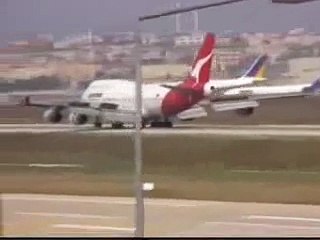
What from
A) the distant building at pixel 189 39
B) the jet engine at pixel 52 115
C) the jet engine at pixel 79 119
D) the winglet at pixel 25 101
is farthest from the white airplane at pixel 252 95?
the winglet at pixel 25 101

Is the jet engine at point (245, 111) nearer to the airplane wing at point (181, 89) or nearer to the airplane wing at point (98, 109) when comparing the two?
the airplane wing at point (181, 89)

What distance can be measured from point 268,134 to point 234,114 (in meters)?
0.23

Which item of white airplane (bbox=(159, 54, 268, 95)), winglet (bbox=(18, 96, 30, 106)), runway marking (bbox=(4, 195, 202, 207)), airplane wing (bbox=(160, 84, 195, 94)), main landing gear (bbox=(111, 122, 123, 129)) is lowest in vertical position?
runway marking (bbox=(4, 195, 202, 207))

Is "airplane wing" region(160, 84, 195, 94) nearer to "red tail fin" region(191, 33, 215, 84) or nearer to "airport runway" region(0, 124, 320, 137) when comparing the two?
"red tail fin" region(191, 33, 215, 84)

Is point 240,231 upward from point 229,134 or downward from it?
downward

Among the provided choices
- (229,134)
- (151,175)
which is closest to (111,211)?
(151,175)

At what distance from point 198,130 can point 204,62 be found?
1.30 ft

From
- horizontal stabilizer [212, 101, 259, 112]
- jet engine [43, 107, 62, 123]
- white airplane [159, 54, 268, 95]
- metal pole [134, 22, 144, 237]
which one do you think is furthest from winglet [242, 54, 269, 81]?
jet engine [43, 107, 62, 123]

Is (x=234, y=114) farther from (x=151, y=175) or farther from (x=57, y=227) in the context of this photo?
(x=57, y=227)

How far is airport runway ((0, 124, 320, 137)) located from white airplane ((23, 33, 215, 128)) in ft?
0.14

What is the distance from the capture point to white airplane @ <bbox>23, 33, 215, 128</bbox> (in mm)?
6496

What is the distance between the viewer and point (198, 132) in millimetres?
6668

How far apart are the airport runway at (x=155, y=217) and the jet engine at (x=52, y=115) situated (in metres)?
0.48

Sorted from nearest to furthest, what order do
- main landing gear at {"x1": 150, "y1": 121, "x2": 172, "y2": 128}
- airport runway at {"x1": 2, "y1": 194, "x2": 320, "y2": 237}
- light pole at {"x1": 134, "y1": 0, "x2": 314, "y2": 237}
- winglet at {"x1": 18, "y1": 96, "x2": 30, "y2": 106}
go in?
light pole at {"x1": 134, "y1": 0, "x2": 314, "y2": 237} → airport runway at {"x1": 2, "y1": 194, "x2": 320, "y2": 237} → main landing gear at {"x1": 150, "y1": 121, "x2": 172, "y2": 128} → winglet at {"x1": 18, "y1": 96, "x2": 30, "y2": 106}
